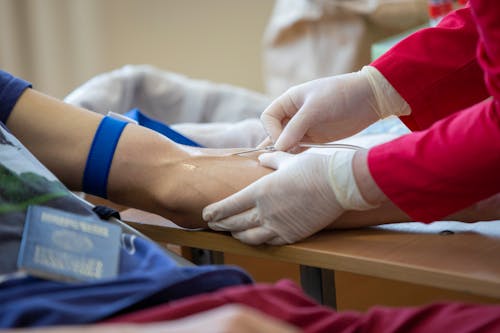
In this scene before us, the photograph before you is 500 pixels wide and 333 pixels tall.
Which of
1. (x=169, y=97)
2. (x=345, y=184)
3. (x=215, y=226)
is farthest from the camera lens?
(x=169, y=97)

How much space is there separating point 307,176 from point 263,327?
572 mm

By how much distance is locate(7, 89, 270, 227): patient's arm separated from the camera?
4.22 ft

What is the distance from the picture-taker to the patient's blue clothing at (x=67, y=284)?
811 millimetres

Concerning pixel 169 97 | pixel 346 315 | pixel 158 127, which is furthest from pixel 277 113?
pixel 169 97

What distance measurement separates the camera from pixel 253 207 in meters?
1.20

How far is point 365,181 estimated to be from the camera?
1.12 meters

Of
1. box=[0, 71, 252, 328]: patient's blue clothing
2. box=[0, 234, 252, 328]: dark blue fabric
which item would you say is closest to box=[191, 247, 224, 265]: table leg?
box=[0, 71, 252, 328]: patient's blue clothing

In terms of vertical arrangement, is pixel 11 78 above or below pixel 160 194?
above

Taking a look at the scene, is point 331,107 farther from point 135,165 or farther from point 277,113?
point 135,165

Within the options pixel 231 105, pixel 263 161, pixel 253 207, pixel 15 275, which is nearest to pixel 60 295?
pixel 15 275

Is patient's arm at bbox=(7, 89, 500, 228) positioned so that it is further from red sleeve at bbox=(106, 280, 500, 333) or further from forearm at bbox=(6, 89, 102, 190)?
red sleeve at bbox=(106, 280, 500, 333)

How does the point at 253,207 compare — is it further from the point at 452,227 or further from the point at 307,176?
the point at 452,227

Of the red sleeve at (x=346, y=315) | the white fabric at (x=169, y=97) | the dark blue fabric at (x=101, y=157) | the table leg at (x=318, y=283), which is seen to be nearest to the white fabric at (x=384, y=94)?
the table leg at (x=318, y=283)

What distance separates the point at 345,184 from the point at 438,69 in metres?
0.38
